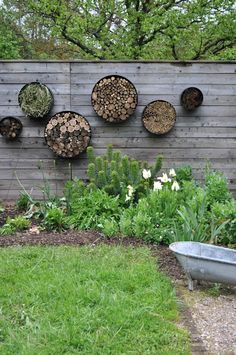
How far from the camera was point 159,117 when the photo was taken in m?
6.51

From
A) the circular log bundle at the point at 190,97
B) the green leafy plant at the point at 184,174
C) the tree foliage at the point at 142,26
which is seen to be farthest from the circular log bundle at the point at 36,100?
the tree foliage at the point at 142,26

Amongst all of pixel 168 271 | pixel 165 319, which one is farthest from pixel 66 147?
pixel 165 319

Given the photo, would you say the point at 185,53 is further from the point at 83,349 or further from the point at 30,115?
the point at 83,349

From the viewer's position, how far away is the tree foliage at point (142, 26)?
34.8 ft

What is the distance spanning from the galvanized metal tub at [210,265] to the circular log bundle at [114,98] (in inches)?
120

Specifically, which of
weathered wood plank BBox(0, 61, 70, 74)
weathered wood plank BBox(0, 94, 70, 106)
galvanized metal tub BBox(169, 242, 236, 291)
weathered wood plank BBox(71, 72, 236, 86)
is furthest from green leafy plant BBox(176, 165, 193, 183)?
galvanized metal tub BBox(169, 242, 236, 291)

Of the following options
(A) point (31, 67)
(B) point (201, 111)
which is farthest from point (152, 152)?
(A) point (31, 67)

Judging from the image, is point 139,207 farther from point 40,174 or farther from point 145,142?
point 40,174

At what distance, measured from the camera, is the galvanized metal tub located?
134 inches

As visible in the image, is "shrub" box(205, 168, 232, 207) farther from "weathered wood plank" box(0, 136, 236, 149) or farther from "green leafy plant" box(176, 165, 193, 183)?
"weathered wood plank" box(0, 136, 236, 149)

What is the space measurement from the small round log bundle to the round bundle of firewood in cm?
85

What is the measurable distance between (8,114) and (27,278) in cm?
345

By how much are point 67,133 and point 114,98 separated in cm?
81

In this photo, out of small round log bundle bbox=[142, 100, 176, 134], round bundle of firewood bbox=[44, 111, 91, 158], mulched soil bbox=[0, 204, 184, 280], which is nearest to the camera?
mulched soil bbox=[0, 204, 184, 280]
